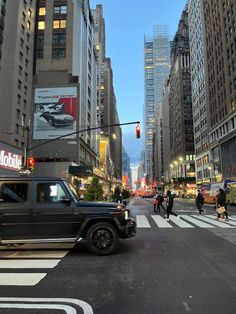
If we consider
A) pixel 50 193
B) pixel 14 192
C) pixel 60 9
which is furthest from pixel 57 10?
pixel 50 193

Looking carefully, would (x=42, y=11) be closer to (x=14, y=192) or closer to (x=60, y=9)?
(x=60, y=9)

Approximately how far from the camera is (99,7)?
529 feet

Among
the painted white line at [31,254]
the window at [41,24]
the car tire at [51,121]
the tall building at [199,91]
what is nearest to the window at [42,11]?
the window at [41,24]

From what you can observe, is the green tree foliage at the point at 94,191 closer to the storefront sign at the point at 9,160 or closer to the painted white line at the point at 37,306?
the storefront sign at the point at 9,160

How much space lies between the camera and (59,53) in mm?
68688

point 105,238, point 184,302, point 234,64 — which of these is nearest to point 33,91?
point 234,64

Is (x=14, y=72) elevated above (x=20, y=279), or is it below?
above

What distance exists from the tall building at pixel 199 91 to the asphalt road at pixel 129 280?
249 feet

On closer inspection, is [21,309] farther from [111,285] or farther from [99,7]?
[99,7]

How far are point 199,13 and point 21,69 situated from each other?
63057 millimetres

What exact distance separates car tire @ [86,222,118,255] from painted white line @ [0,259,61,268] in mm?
1099

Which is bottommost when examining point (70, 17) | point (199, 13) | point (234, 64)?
point (234, 64)

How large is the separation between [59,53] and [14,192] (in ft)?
213

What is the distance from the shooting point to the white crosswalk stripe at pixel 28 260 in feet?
20.7
